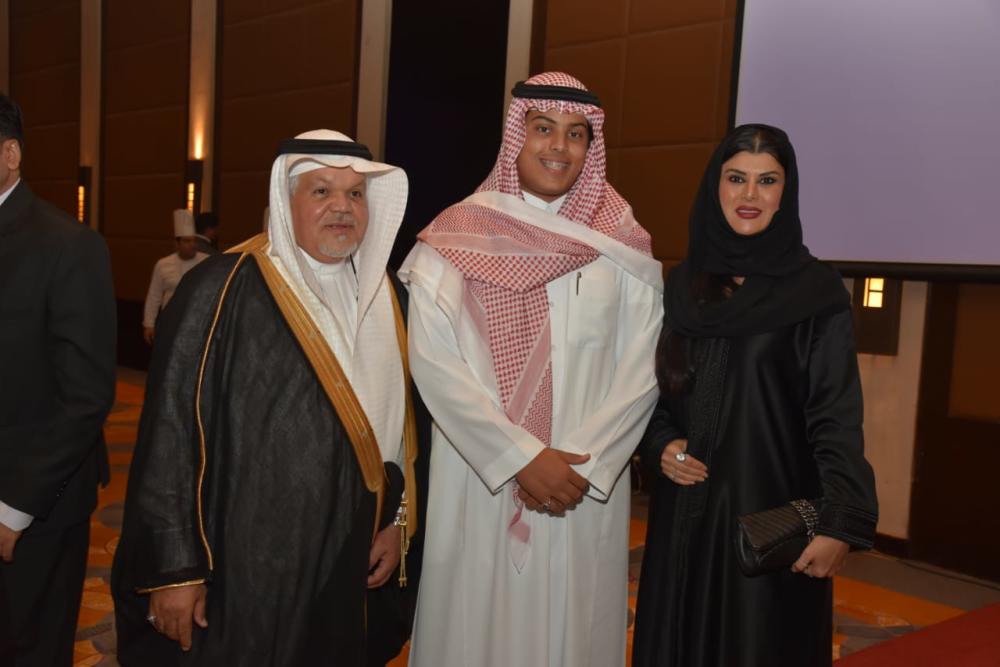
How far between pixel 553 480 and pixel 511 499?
0.56 feet

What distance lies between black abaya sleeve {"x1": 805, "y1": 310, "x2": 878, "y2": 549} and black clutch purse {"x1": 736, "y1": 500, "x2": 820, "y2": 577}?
0.13ft

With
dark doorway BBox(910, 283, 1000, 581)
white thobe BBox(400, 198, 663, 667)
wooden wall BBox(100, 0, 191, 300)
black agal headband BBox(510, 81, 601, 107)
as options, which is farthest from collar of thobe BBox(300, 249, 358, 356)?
wooden wall BBox(100, 0, 191, 300)

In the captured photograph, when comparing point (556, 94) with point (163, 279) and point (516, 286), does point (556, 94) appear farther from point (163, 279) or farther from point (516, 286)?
point (163, 279)

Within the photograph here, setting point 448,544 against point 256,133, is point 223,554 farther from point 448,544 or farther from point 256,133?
point 256,133

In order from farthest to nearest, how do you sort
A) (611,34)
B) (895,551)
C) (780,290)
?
(611,34) → (895,551) → (780,290)

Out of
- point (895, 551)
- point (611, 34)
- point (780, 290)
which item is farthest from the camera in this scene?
point (611, 34)

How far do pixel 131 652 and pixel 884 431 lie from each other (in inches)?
138

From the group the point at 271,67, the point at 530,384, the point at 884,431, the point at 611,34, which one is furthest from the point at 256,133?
the point at 530,384

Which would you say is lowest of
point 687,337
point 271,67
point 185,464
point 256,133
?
point 185,464

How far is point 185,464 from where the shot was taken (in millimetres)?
1697

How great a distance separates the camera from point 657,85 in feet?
16.3

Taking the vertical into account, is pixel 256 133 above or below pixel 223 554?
above

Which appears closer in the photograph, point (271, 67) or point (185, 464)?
point (185, 464)

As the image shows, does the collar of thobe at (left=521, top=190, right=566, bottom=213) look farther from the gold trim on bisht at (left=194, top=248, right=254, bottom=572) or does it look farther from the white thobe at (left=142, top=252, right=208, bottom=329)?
the white thobe at (left=142, top=252, right=208, bottom=329)
